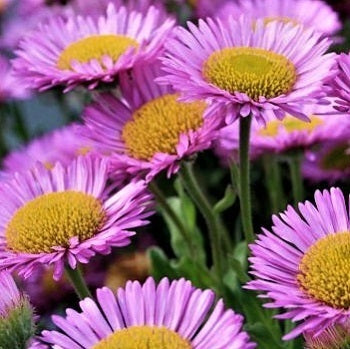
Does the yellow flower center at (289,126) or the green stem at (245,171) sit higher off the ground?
the yellow flower center at (289,126)

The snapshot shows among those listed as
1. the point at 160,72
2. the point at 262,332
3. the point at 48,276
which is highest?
the point at 160,72

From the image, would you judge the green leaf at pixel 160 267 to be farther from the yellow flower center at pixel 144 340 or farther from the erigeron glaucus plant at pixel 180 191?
the yellow flower center at pixel 144 340

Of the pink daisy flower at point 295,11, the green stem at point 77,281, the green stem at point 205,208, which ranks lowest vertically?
the green stem at point 77,281

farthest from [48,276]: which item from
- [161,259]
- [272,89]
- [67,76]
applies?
[272,89]

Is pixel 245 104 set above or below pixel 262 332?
above

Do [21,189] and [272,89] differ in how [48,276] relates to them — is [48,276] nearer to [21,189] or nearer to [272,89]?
[21,189]

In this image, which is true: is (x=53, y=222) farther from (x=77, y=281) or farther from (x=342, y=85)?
(x=342, y=85)

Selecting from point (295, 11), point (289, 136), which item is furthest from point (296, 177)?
point (295, 11)

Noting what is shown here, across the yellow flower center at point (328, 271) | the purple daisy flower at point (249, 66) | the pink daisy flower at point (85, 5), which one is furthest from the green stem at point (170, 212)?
the pink daisy flower at point (85, 5)
